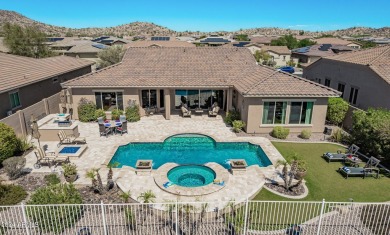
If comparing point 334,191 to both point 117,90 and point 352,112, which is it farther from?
point 117,90

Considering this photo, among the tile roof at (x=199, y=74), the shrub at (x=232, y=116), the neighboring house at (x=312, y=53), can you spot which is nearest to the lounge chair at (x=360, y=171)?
the tile roof at (x=199, y=74)

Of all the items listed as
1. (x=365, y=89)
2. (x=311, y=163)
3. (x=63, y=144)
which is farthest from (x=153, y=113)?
(x=365, y=89)

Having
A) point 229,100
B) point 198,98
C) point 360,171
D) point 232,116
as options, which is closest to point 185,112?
point 198,98

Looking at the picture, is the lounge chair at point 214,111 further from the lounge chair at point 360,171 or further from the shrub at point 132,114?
the lounge chair at point 360,171

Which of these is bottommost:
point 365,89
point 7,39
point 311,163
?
point 311,163

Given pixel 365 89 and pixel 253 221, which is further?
pixel 365 89

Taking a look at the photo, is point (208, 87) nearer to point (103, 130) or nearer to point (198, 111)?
point (198, 111)
